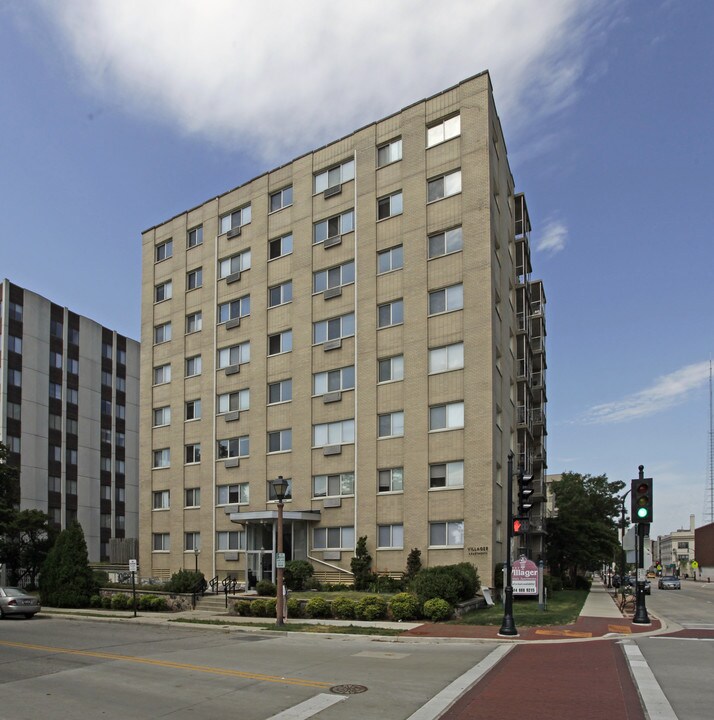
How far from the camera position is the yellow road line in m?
14.3

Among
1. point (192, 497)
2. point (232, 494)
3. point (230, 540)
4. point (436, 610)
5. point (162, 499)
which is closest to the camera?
point (436, 610)

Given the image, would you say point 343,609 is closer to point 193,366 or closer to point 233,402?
point 233,402

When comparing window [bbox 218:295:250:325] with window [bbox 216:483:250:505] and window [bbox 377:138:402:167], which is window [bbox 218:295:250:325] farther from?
window [bbox 377:138:402:167]

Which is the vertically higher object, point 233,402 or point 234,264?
point 234,264

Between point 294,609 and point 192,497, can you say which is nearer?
point 294,609

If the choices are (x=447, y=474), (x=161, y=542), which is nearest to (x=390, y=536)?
(x=447, y=474)

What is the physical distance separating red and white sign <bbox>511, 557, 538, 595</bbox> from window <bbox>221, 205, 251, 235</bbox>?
2684 centimetres

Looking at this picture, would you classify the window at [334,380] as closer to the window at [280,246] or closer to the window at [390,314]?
the window at [390,314]

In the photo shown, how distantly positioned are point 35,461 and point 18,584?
930 inches

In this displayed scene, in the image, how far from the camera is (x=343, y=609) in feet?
87.7

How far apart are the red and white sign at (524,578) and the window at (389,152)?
21.3 meters

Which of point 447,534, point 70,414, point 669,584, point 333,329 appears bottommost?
point 669,584

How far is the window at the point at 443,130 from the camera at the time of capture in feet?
119

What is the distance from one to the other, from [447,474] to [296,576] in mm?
8420
